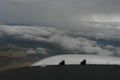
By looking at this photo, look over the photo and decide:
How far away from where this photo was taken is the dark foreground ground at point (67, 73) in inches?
251

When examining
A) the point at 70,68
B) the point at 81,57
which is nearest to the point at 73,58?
the point at 81,57

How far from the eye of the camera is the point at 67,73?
675cm

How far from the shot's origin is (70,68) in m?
7.40

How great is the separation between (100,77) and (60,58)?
6.32 meters

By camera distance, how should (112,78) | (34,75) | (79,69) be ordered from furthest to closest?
(79,69)
(34,75)
(112,78)

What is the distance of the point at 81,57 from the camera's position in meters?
12.6

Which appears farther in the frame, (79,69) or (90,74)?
(79,69)

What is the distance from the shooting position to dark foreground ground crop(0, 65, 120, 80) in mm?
6385

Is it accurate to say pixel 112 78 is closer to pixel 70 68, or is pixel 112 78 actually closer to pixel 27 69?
pixel 70 68

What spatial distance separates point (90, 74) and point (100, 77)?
36cm

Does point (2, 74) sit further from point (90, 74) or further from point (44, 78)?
point (90, 74)

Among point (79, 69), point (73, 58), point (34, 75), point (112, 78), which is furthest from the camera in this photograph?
point (73, 58)

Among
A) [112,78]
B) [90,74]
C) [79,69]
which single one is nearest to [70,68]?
[79,69]

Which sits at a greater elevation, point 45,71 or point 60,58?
point 60,58
